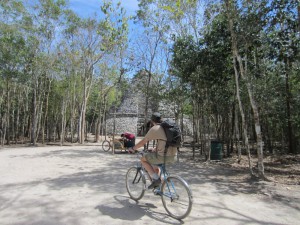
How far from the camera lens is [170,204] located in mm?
4934

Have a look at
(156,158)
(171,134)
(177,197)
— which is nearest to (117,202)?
(156,158)

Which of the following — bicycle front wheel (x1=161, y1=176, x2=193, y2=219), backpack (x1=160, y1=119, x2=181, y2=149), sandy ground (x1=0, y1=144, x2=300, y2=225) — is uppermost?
backpack (x1=160, y1=119, x2=181, y2=149)

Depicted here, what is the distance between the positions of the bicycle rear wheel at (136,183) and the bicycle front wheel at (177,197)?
2.13 feet

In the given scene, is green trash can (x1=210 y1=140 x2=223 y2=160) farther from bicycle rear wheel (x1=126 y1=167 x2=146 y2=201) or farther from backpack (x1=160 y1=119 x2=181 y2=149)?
backpack (x1=160 y1=119 x2=181 y2=149)

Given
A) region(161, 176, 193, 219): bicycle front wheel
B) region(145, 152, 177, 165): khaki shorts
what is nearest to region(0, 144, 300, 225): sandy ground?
region(161, 176, 193, 219): bicycle front wheel

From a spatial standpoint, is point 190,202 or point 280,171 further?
point 280,171

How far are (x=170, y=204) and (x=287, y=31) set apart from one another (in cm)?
695

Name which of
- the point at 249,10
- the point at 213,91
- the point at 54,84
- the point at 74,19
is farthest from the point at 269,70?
the point at 54,84

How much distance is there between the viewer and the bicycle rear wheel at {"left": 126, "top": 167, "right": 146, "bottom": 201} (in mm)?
5598

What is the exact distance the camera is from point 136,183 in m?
5.87

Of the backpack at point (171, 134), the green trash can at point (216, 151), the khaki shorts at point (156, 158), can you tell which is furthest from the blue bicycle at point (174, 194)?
the green trash can at point (216, 151)

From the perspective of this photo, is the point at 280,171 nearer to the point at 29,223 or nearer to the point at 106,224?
the point at 106,224

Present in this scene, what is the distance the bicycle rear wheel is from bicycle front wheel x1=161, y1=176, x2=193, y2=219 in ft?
2.13

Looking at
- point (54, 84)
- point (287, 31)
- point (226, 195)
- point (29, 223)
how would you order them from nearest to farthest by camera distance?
point (29, 223) → point (226, 195) → point (287, 31) → point (54, 84)
